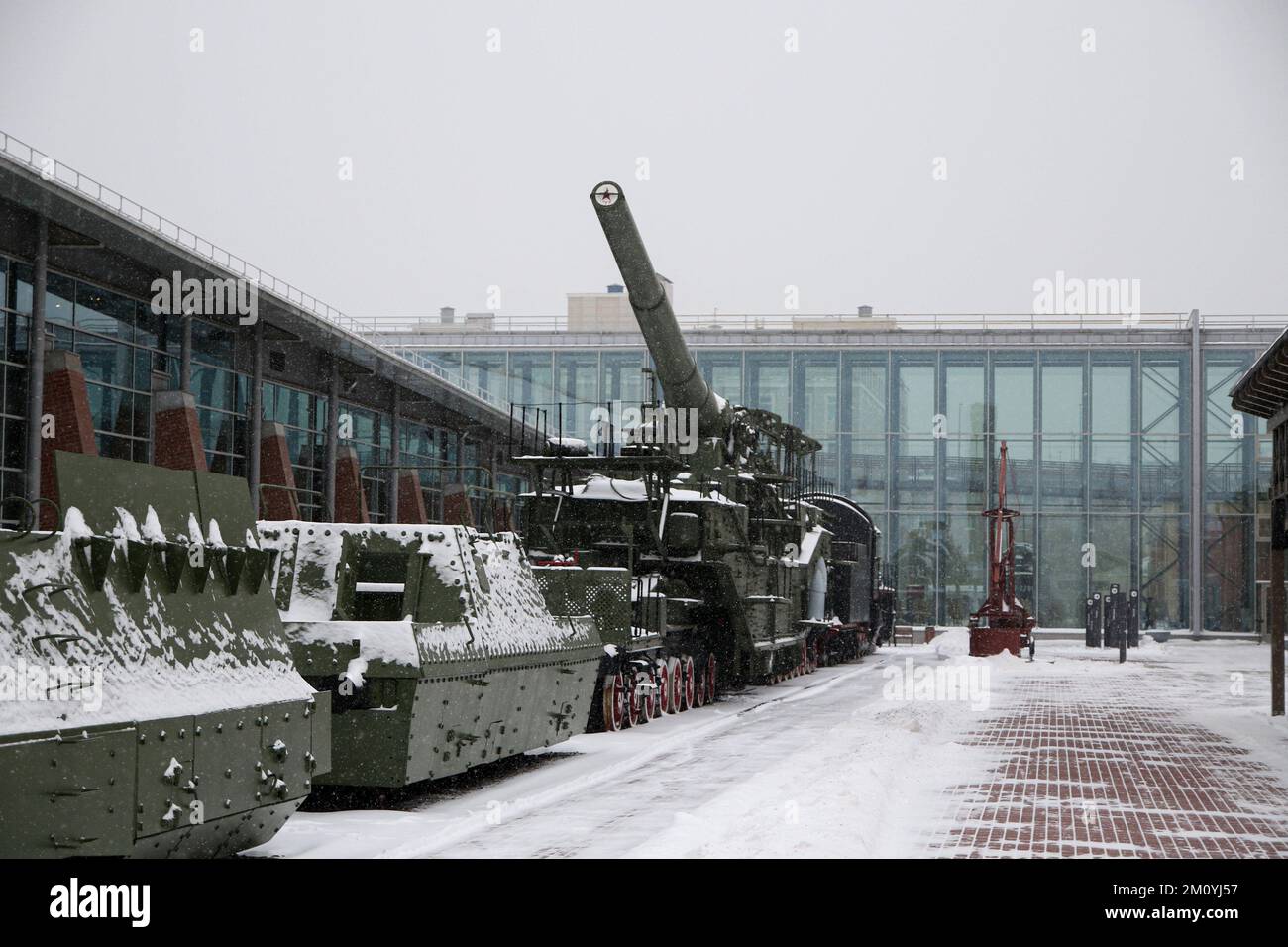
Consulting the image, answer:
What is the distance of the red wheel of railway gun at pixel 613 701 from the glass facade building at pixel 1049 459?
32731 mm

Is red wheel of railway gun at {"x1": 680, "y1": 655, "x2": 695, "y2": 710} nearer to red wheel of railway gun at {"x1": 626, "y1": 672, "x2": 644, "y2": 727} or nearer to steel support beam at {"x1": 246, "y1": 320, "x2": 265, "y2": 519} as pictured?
red wheel of railway gun at {"x1": 626, "y1": 672, "x2": 644, "y2": 727}

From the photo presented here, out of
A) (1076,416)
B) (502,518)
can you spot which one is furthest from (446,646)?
(1076,416)

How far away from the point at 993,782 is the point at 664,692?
764 cm

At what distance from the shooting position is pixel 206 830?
7.41 metres

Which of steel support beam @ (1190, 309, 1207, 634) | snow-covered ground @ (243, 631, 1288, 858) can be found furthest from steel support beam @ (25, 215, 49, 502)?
steel support beam @ (1190, 309, 1207, 634)

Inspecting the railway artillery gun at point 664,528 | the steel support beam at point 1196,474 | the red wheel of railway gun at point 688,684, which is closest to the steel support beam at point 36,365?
the railway artillery gun at point 664,528

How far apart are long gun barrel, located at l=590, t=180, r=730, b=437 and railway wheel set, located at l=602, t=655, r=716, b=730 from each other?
142 inches

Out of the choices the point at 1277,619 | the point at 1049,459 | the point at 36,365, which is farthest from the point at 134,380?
the point at 1049,459

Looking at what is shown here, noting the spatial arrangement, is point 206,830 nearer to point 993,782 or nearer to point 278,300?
point 993,782

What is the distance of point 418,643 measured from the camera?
10617 millimetres

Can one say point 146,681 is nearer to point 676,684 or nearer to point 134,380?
point 676,684

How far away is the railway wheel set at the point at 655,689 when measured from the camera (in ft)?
57.3

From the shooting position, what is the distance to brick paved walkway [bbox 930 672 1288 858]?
9.55m

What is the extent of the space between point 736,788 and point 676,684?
8333 mm
